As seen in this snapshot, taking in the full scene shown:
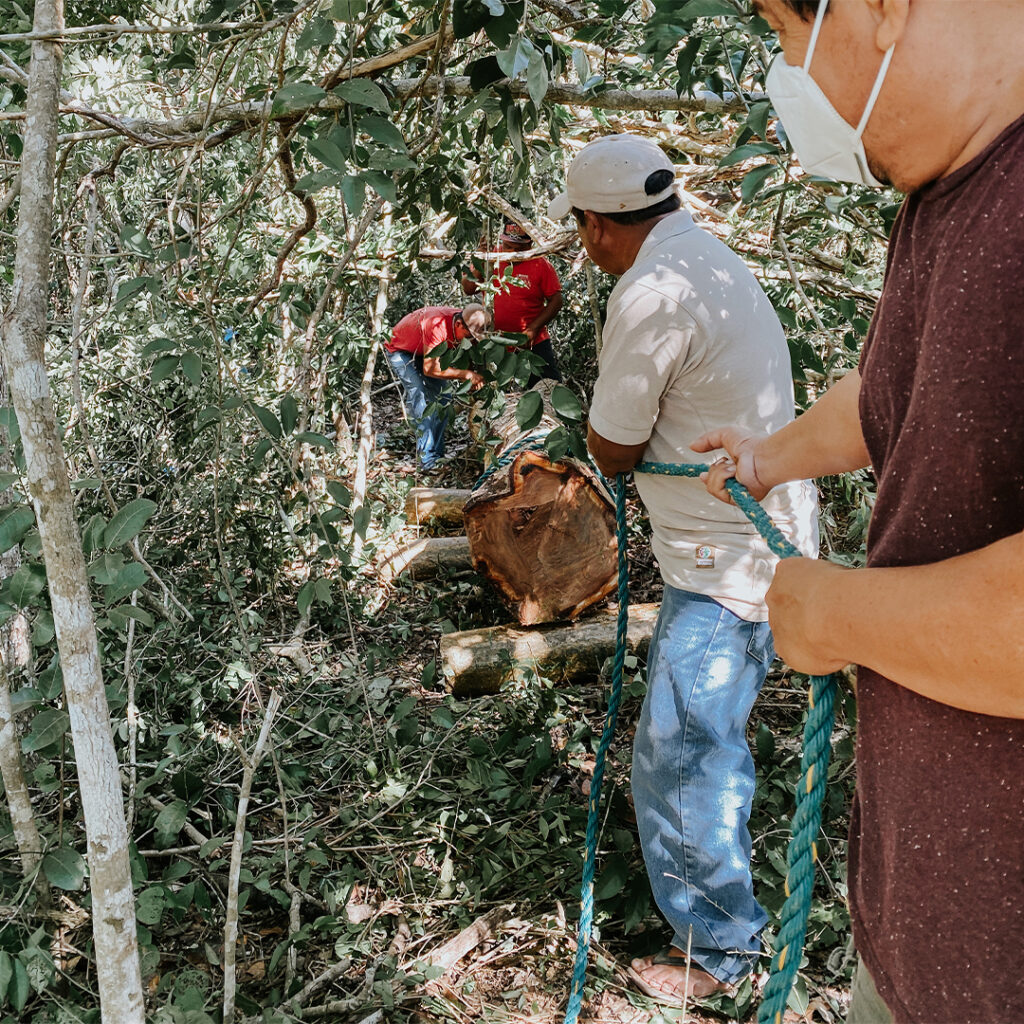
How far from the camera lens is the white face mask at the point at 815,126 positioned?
856 millimetres

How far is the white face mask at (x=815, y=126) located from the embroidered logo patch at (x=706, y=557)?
3.40ft

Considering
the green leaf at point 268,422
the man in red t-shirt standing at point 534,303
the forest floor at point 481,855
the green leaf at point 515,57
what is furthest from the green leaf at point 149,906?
the man in red t-shirt standing at point 534,303

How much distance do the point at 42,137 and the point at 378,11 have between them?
0.83 meters

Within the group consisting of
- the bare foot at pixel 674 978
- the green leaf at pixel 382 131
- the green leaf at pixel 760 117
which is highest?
the green leaf at pixel 382 131

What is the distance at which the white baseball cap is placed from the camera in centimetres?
205

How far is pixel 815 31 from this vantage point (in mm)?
790

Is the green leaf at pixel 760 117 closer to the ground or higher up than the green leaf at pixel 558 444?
higher up

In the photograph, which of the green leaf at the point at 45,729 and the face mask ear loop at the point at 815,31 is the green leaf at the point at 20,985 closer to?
the green leaf at the point at 45,729

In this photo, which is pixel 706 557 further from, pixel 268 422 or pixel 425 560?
pixel 425 560

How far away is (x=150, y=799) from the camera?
2496 mm

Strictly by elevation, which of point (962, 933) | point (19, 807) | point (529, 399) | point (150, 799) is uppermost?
point (962, 933)

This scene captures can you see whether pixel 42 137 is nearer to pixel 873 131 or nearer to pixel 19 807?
pixel 873 131

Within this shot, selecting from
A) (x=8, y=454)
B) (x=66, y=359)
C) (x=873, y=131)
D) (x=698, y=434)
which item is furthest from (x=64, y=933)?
(x=66, y=359)

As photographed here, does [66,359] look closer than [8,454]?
No
